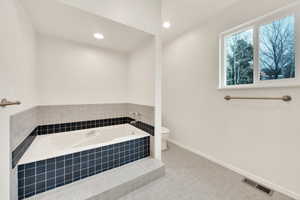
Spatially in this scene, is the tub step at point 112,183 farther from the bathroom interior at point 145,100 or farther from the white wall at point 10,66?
the white wall at point 10,66

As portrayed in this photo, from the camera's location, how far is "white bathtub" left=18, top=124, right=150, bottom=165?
1.55 meters

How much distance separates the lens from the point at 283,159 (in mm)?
1442

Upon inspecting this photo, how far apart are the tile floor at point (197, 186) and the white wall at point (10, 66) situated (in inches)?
43.3

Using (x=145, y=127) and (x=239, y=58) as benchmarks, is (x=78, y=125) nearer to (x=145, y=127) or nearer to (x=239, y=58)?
(x=145, y=127)

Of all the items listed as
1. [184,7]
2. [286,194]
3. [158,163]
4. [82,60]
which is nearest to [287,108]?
[286,194]

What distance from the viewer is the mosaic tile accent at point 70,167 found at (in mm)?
1176

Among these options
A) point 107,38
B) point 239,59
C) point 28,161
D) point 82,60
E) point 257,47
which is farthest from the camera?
point 82,60

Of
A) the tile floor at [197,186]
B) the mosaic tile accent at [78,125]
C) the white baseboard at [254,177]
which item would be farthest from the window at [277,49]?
the mosaic tile accent at [78,125]

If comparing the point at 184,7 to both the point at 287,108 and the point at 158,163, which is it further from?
the point at 158,163

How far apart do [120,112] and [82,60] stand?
124cm

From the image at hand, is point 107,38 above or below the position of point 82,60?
above

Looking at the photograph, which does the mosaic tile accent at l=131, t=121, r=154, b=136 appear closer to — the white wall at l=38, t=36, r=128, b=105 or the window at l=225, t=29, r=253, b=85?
the white wall at l=38, t=36, r=128, b=105

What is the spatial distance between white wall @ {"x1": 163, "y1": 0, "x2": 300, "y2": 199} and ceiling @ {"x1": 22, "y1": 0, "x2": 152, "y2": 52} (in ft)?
3.47

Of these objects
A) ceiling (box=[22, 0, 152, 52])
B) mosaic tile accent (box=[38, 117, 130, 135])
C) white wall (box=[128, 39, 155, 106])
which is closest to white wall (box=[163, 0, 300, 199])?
white wall (box=[128, 39, 155, 106])
